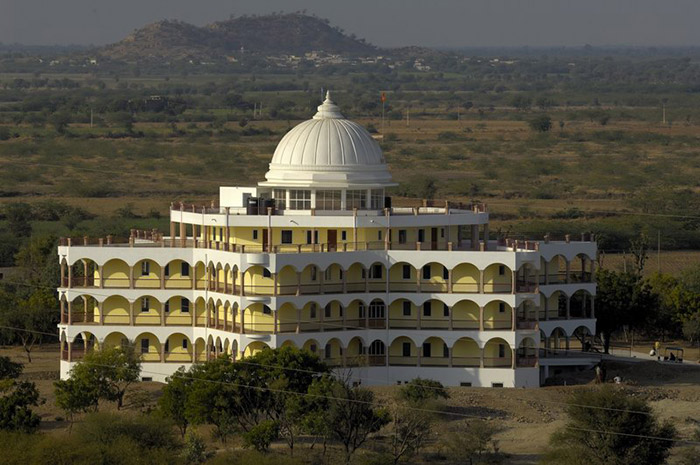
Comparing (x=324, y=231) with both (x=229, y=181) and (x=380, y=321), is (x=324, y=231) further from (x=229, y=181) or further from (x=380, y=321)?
(x=229, y=181)

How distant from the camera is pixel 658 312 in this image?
287 ft

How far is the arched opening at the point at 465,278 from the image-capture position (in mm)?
77500

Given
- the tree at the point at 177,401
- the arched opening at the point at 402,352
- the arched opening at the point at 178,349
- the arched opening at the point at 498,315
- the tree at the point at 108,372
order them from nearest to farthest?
the tree at the point at 177,401 → the tree at the point at 108,372 → the arched opening at the point at 498,315 → the arched opening at the point at 402,352 → the arched opening at the point at 178,349

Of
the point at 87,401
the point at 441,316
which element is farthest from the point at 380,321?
the point at 87,401

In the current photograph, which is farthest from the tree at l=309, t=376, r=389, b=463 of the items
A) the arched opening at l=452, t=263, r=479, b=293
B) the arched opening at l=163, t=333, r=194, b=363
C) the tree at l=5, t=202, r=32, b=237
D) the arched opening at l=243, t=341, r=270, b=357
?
the tree at l=5, t=202, r=32, b=237

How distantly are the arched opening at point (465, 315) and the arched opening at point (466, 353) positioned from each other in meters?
0.52

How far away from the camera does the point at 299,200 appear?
7988 centimetres

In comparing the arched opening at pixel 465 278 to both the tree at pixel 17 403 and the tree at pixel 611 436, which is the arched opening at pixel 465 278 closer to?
the tree at pixel 611 436

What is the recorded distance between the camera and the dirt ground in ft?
225

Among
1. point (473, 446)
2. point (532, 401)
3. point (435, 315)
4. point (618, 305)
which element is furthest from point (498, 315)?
point (473, 446)

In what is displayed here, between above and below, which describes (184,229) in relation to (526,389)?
above

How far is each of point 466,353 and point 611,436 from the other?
1533 cm

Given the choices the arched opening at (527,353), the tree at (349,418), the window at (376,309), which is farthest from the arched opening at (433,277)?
the tree at (349,418)

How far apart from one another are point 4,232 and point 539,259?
56940 mm
